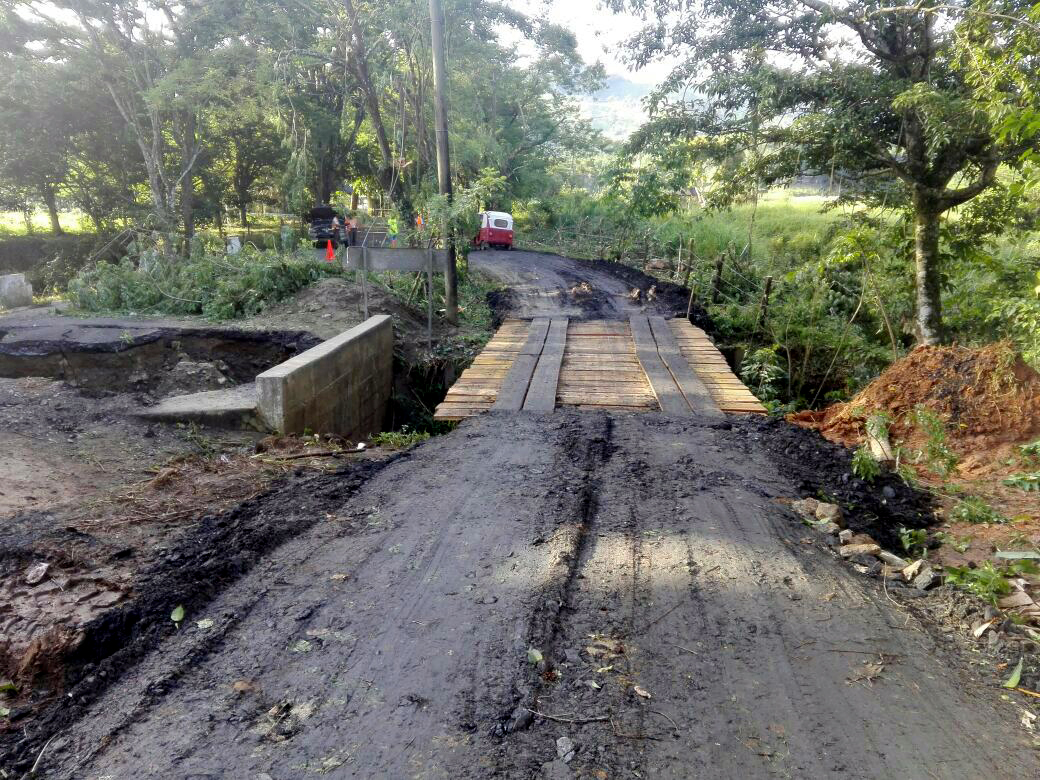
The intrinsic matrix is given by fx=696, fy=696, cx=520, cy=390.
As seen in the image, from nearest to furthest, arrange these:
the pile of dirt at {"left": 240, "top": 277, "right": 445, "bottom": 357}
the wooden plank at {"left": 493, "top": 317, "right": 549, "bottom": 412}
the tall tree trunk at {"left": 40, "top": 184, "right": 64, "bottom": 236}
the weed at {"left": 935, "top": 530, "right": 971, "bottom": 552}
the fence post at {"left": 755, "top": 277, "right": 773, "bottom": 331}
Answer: the weed at {"left": 935, "top": 530, "right": 971, "bottom": 552} → the wooden plank at {"left": 493, "top": 317, "right": 549, "bottom": 412} → the pile of dirt at {"left": 240, "top": 277, "right": 445, "bottom": 357} → the fence post at {"left": 755, "top": 277, "right": 773, "bottom": 331} → the tall tree trunk at {"left": 40, "top": 184, "right": 64, "bottom": 236}

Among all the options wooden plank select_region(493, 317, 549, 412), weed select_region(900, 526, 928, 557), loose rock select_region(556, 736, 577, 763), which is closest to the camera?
loose rock select_region(556, 736, 577, 763)

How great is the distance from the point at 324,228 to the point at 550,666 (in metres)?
24.9

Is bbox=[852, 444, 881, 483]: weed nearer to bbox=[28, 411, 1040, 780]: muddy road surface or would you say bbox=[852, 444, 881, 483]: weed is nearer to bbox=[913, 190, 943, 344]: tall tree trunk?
bbox=[28, 411, 1040, 780]: muddy road surface

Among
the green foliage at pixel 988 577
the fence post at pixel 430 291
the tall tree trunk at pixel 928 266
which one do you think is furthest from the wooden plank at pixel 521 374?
the tall tree trunk at pixel 928 266

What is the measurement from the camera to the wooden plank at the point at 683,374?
23.3 feet

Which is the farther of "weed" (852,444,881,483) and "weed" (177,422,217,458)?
"weed" (177,422,217,458)

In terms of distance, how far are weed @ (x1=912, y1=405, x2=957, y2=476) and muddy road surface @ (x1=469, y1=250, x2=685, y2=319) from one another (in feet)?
25.9

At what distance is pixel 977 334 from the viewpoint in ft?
36.1

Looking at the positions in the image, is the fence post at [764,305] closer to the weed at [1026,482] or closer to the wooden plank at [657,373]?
the wooden plank at [657,373]

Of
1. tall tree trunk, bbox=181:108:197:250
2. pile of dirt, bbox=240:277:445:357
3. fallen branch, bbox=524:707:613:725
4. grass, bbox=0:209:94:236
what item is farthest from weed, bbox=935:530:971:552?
grass, bbox=0:209:94:236

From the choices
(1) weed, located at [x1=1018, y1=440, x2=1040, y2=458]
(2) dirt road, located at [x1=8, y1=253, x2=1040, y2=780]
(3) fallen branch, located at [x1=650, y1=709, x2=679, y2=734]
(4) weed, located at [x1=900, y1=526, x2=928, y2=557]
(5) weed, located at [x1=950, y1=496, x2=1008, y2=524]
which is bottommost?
(4) weed, located at [x1=900, y1=526, x2=928, y2=557]

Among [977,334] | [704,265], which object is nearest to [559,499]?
[977,334]

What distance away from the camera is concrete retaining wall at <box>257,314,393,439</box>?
22.8ft

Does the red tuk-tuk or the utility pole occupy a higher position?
the utility pole
